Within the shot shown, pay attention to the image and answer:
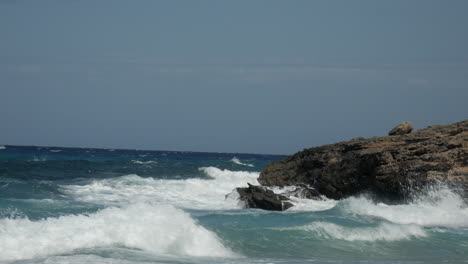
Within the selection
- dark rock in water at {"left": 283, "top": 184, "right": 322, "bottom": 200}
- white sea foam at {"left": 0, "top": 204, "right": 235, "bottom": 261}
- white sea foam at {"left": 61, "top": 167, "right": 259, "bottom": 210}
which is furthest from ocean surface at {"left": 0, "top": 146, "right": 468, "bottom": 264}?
white sea foam at {"left": 61, "top": 167, "right": 259, "bottom": 210}

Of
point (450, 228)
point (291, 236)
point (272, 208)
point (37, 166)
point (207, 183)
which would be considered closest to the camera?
point (291, 236)

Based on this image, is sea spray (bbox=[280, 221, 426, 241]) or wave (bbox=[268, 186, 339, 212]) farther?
wave (bbox=[268, 186, 339, 212])

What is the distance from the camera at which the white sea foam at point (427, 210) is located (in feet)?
56.9

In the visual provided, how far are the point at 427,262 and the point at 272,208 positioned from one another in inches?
334

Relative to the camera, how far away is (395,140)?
2241cm

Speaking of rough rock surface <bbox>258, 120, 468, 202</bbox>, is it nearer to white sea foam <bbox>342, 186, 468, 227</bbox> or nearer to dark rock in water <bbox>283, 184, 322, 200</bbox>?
dark rock in water <bbox>283, 184, 322, 200</bbox>

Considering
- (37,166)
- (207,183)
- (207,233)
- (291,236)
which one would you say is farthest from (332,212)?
(37,166)

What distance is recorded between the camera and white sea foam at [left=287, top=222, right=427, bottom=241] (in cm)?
1386

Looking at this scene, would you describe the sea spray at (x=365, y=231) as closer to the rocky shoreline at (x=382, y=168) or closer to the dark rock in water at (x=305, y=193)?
the rocky shoreline at (x=382, y=168)

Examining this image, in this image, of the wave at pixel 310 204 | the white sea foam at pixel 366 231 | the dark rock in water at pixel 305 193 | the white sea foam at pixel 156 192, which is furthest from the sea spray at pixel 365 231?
the dark rock in water at pixel 305 193

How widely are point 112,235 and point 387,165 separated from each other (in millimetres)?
10725

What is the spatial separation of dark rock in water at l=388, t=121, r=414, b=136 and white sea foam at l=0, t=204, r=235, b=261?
12934 mm

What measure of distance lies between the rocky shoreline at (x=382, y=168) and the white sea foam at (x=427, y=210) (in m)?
0.39

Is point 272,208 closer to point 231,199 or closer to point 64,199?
point 231,199
